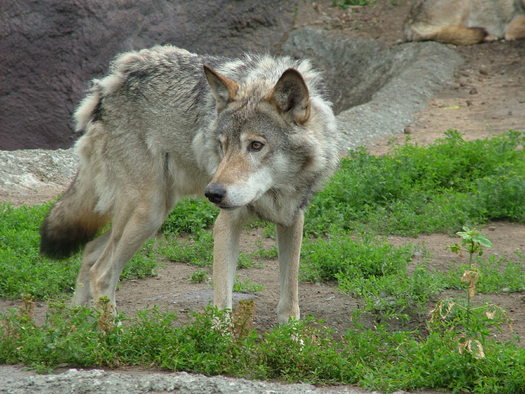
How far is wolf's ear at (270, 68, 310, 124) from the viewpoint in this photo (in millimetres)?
4615

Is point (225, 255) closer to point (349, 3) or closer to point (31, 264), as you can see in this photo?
point (31, 264)

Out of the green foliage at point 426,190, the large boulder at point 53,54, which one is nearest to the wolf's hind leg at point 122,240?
the green foliage at point 426,190

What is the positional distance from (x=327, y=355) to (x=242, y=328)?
1.70 feet

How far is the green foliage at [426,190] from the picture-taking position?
7148 mm

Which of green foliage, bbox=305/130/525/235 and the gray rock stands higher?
the gray rock

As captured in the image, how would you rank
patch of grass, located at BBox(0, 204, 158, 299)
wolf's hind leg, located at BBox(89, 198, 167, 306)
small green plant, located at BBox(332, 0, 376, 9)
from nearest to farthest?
wolf's hind leg, located at BBox(89, 198, 167, 306), patch of grass, located at BBox(0, 204, 158, 299), small green plant, located at BBox(332, 0, 376, 9)

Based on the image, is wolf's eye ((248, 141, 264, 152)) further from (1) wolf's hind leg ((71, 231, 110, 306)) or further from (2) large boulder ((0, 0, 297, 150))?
(2) large boulder ((0, 0, 297, 150))

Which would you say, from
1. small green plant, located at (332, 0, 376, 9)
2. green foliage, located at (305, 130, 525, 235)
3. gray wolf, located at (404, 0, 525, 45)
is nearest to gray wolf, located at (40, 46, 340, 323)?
green foliage, located at (305, 130, 525, 235)

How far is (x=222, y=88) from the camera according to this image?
4840 millimetres

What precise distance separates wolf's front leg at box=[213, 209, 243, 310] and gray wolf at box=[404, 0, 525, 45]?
8.37 metres

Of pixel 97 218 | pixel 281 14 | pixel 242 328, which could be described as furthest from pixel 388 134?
pixel 242 328

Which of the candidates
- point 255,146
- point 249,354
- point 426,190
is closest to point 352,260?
point 255,146

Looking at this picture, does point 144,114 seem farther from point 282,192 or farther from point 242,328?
point 242,328

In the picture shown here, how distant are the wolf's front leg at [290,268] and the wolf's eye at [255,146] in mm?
682
